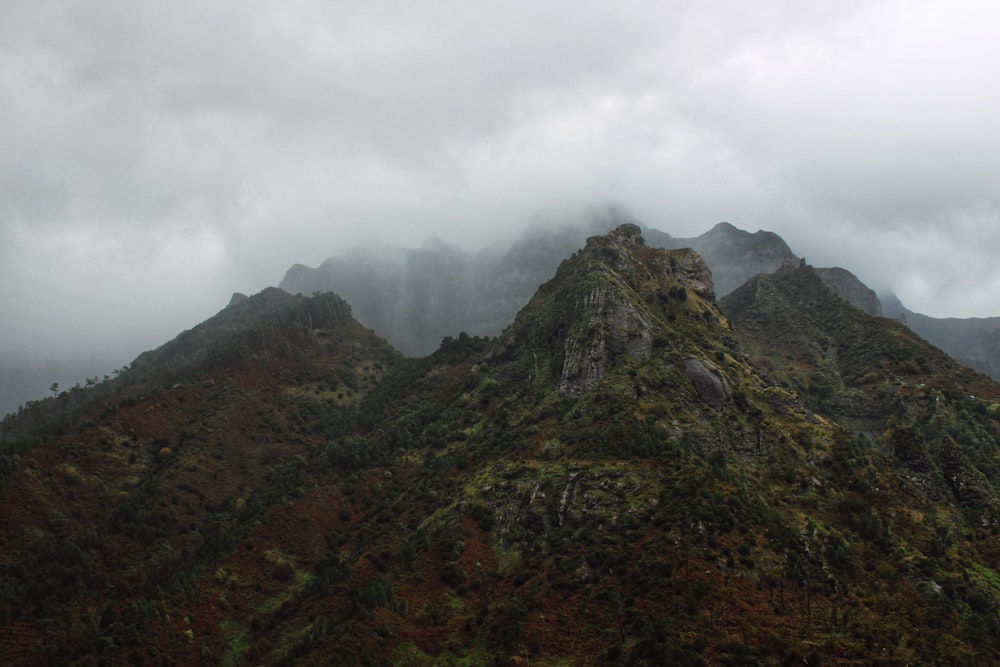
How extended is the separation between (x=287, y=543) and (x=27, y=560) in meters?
30.0

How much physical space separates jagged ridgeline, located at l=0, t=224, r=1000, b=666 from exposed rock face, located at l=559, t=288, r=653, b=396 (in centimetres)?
41

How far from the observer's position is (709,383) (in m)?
91.3

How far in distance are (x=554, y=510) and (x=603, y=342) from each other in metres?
35.3

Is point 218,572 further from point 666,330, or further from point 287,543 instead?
point 666,330

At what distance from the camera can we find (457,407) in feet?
383

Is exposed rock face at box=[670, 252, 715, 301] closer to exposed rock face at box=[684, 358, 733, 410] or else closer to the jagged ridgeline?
the jagged ridgeline

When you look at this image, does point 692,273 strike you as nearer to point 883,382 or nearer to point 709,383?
point 883,382

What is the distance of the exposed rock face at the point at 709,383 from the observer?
8962 cm

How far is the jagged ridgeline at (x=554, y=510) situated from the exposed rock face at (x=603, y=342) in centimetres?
41

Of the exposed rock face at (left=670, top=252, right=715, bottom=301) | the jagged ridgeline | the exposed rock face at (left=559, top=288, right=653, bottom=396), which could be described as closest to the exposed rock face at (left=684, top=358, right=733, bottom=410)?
the jagged ridgeline

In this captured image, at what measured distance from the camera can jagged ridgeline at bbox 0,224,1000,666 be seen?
5419 cm

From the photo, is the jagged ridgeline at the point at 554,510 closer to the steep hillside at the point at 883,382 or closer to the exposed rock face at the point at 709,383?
the steep hillside at the point at 883,382

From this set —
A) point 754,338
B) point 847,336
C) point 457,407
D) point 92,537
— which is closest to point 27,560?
point 92,537

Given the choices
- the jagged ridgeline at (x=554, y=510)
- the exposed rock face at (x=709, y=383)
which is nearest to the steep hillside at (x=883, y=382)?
the jagged ridgeline at (x=554, y=510)
